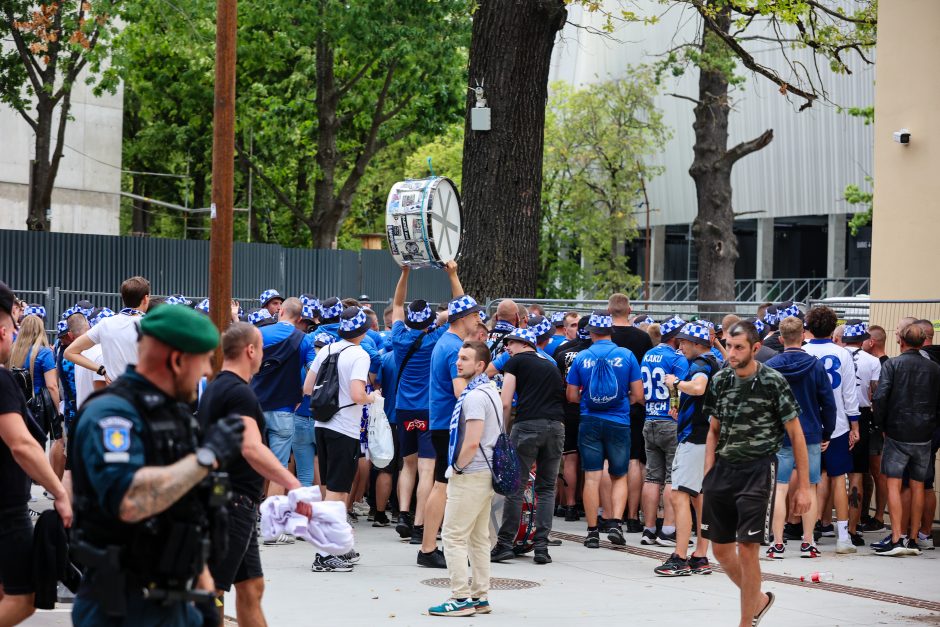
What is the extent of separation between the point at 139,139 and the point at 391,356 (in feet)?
102

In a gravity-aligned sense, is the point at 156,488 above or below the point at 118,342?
below

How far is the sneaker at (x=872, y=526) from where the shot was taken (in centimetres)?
1261

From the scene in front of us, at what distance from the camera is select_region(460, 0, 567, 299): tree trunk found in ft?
49.0

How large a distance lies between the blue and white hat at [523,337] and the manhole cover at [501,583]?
2048 millimetres

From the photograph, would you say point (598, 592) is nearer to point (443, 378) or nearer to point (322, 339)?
point (443, 378)

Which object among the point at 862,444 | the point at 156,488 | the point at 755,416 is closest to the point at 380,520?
the point at 862,444

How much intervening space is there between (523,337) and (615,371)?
1357 millimetres

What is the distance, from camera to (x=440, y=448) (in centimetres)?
1019

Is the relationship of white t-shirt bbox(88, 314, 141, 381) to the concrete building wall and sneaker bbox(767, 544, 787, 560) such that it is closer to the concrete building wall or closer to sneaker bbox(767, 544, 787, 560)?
sneaker bbox(767, 544, 787, 560)

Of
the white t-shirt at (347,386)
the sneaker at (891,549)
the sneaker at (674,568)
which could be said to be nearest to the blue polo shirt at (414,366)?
the white t-shirt at (347,386)

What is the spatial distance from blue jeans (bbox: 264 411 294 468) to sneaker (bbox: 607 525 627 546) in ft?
10.5

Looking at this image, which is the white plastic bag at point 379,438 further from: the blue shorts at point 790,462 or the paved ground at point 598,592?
the blue shorts at point 790,462

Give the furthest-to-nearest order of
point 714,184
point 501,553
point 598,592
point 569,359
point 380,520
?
point 714,184
point 380,520
point 569,359
point 501,553
point 598,592

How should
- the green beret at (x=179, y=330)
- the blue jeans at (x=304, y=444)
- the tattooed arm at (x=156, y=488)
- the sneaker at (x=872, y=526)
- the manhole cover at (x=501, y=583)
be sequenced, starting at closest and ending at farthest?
the tattooed arm at (x=156, y=488) < the green beret at (x=179, y=330) < the manhole cover at (x=501, y=583) < the blue jeans at (x=304, y=444) < the sneaker at (x=872, y=526)
